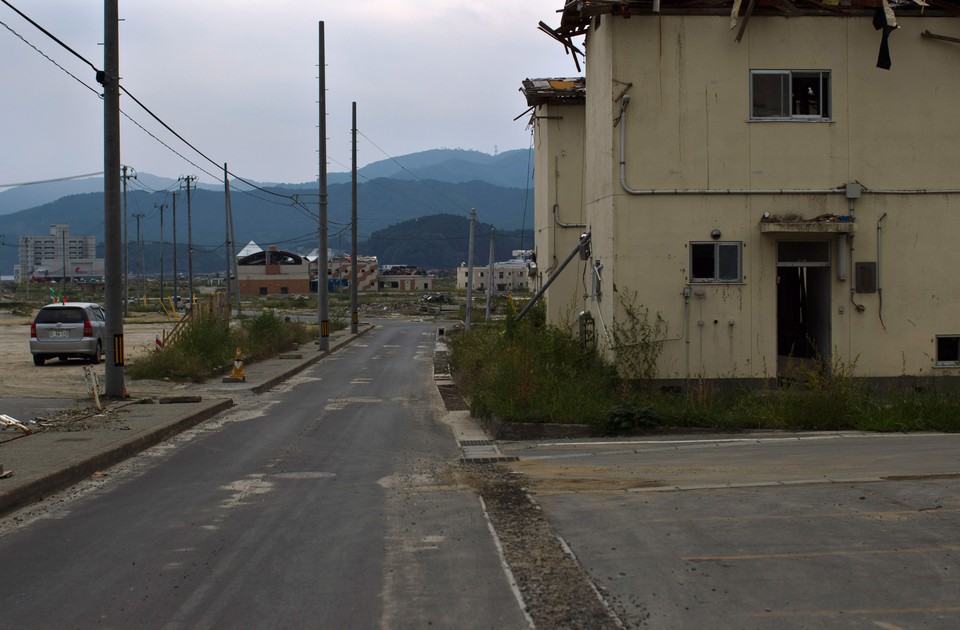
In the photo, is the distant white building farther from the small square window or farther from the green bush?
the small square window

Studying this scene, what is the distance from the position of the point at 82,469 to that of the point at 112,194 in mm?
8834

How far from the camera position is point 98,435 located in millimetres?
13273

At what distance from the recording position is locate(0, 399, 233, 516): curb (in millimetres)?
9094

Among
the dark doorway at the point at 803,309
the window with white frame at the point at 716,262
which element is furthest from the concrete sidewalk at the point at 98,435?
the dark doorway at the point at 803,309

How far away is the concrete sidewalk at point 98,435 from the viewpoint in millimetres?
9844

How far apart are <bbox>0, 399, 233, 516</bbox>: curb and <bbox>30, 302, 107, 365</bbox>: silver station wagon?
12870mm

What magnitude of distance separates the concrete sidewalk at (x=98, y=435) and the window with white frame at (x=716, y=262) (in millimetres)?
8896

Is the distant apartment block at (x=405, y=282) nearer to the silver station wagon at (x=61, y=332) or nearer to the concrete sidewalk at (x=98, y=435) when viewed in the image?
the silver station wagon at (x=61, y=332)

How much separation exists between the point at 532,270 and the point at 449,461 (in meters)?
19.5

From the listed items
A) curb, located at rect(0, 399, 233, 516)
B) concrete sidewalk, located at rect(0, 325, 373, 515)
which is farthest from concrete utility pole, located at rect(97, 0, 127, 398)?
curb, located at rect(0, 399, 233, 516)

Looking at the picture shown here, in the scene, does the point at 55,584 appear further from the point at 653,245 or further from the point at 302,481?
the point at 653,245

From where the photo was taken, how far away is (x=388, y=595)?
20.5ft

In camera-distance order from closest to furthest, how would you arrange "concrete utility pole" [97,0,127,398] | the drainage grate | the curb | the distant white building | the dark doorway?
the curb < the drainage grate < the dark doorway < "concrete utility pole" [97,0,127,398] < the distant white building

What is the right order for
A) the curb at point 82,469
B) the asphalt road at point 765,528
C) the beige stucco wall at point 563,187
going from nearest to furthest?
the asphalt road at point 765,528, the curb at point 82,469, the beige stucco wall at point 563,187
